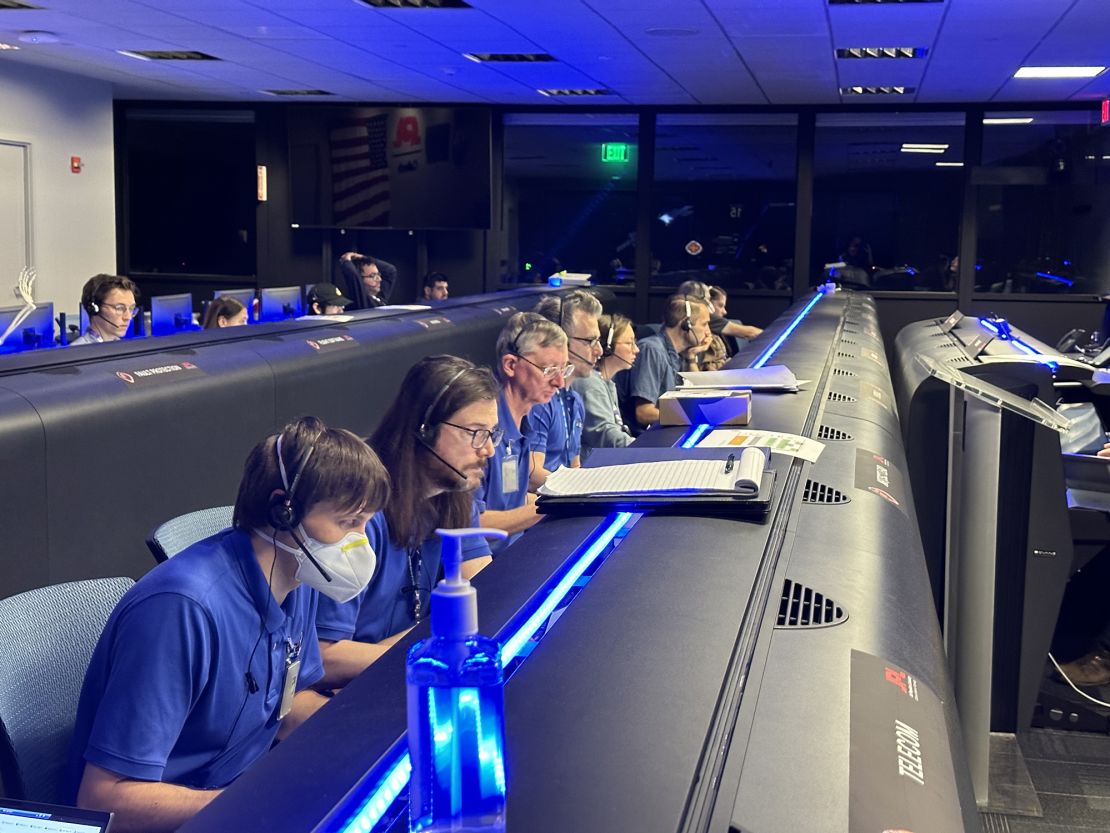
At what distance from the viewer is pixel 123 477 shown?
3203 mm

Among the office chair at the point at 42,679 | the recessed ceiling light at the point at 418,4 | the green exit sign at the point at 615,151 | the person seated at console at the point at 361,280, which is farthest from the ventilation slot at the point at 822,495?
the green exit sign at the point at 615,151

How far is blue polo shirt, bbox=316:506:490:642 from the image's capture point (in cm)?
218

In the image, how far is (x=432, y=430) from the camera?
7.75ft

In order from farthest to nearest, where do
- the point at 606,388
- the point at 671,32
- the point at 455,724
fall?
the point at 671,32 → the point at 606,388 → the point at 455,724

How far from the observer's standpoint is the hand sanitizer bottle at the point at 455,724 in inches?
30.5

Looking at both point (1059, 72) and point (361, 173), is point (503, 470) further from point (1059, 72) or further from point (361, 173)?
point (361, 173)

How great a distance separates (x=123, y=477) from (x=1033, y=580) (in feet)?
8.28

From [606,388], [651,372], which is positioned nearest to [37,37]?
[651,372]

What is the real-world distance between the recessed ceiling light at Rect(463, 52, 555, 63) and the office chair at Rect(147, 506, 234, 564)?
684 cm

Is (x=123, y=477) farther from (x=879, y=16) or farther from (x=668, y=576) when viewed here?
(x=879, y=16)

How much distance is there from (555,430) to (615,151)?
8.60m

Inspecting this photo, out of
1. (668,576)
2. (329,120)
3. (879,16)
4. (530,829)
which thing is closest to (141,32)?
(329,120)

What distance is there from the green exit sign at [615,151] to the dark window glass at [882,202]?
1.83 m

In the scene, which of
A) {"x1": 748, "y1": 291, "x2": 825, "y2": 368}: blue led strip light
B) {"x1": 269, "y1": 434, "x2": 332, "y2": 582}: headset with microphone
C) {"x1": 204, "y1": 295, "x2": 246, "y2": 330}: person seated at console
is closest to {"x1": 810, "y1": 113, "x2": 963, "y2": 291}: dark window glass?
{"x1": 748, "y1": 291, "x2": 825, "y2": 368}: blue led strip light
